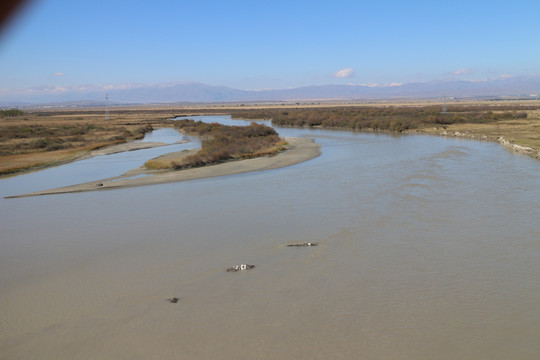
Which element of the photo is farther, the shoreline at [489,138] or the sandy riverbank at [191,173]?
the shoreline at [489,138]

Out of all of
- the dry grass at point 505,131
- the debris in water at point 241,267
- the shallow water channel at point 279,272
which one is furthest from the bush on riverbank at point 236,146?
the debris in water at point 241,267

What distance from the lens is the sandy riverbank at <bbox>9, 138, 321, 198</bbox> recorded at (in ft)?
64.2

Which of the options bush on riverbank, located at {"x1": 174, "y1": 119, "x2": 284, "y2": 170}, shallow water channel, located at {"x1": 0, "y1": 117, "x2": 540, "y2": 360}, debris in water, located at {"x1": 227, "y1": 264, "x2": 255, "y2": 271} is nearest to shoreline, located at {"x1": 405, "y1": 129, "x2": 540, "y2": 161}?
shallow water channel, located at {"x1": 0, "y1": 117, "x2": 540, "y2": 360}

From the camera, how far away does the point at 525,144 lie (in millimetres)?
27219

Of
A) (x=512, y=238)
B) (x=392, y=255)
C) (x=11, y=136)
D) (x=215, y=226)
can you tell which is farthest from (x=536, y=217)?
(x=11, y=136)

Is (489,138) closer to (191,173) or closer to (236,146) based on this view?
(236,146)

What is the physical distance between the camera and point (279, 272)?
32.0 feet

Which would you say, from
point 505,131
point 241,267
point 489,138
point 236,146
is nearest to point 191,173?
point 236,146

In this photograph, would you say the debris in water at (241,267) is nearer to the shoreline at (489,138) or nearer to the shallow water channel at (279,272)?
the shallow water channel at (279,272)

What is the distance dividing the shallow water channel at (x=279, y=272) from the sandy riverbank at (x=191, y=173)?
1.34 m

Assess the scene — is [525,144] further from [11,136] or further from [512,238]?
[11,136]

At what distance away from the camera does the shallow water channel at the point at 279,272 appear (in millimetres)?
7160

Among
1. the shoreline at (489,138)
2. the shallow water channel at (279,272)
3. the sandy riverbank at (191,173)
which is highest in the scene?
the shoreline at (489,138)

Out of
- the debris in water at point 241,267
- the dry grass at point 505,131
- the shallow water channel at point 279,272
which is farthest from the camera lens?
the dry grass at point 505,131
